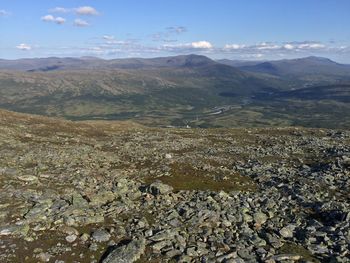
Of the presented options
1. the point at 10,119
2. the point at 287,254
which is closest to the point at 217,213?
the point at 287,254

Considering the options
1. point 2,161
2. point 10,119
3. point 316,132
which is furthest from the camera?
point 316,132

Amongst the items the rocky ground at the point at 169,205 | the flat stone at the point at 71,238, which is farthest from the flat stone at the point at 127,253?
the flat stone at the point at 71,238

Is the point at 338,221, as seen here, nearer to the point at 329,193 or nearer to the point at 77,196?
the point at 329,193

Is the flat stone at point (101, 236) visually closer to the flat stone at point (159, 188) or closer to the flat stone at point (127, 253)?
the flat stone at point (127, 253)

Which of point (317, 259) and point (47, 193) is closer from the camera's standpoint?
point (317, 259)

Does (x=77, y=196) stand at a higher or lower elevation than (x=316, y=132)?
higher

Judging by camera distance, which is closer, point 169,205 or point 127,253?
point 127,253

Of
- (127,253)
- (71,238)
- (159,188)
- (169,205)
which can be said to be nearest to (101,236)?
(71,238)

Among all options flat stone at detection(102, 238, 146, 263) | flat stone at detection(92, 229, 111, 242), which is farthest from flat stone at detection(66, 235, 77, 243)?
flat stone at detection(102, 238, 146, 263)

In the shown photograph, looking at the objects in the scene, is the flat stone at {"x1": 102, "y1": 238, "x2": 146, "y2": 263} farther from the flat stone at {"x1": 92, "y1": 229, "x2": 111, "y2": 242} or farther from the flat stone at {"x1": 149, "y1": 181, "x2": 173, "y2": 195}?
the flat stone at {"x1": 149, "y1": 181, "x2": 173, "y2": 195}

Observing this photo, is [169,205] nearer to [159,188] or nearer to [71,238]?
[159,188]
